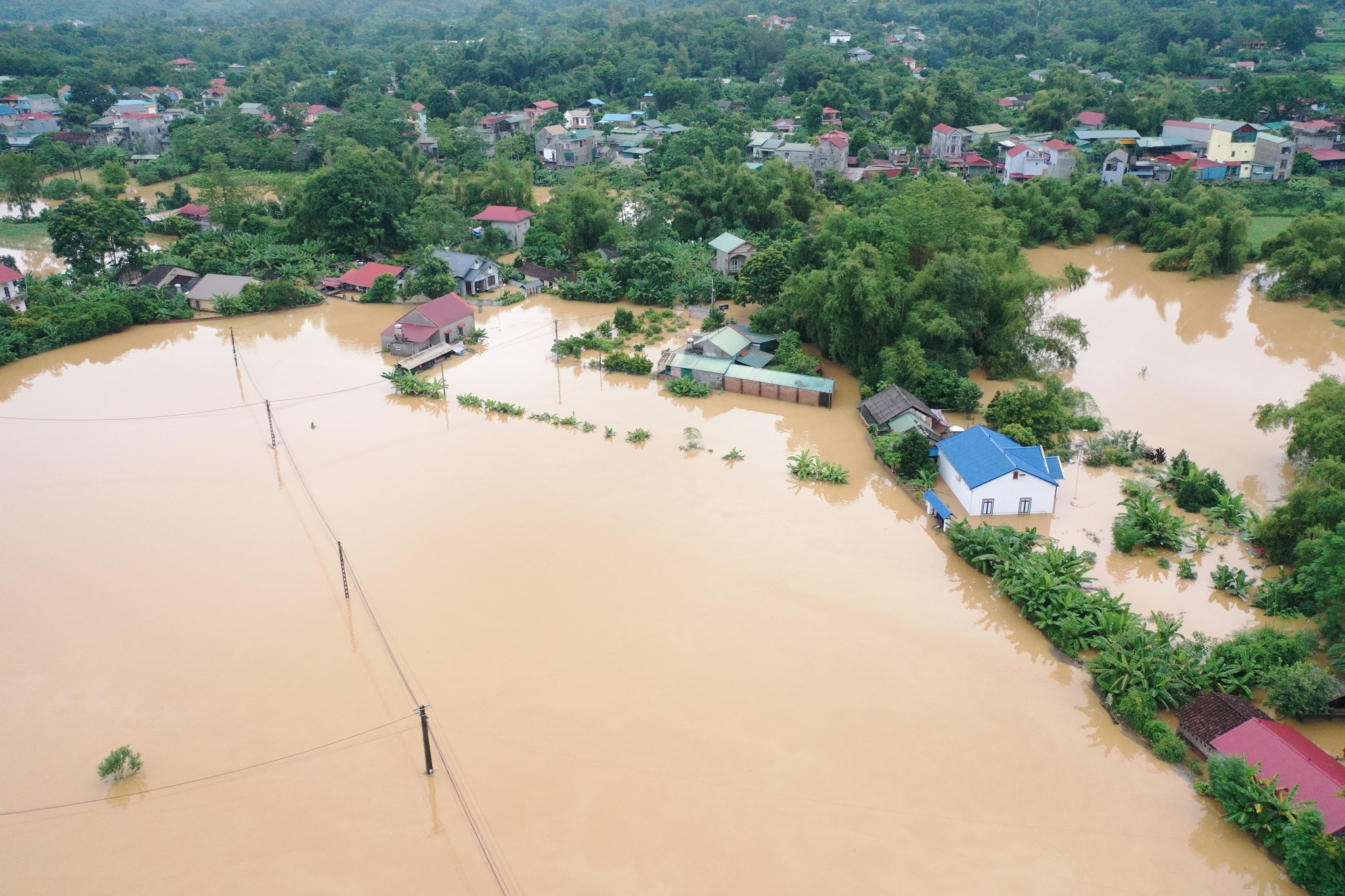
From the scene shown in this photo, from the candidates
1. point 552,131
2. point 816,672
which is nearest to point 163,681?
point 816,672

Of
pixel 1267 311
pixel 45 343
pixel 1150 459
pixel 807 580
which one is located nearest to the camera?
pixel 807 580

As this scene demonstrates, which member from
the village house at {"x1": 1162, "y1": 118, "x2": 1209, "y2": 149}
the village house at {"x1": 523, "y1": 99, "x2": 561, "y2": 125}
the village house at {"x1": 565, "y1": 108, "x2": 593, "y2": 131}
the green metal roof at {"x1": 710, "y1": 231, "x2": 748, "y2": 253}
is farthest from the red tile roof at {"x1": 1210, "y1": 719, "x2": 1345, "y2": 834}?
the village house at {"x1": 523, "y1": 99, "x2": 561, "y2": 125}

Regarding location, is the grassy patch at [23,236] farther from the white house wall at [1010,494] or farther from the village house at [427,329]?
the white house wall at [1010,494]

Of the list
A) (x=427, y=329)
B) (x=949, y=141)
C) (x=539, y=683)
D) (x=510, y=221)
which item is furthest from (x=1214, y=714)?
(x=949, y=141)

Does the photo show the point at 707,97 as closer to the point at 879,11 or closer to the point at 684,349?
the point at 684,349

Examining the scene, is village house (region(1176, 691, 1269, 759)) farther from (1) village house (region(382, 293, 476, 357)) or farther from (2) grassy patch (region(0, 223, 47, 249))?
(2) grassy patch (region(0, 223, 47, 249))

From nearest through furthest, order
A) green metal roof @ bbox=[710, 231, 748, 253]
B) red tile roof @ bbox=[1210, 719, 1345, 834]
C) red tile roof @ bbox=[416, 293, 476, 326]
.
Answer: red tile roof @ bbox=[1210, 719, 1345, 834] < red tile roof @ bbox=[416, 293, 476, 326] < green metal roof @ bbox=[710, 231, 748, 253]
